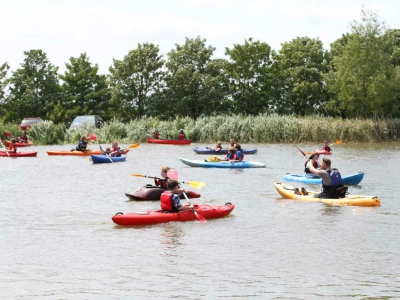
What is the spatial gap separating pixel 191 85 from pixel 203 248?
3963 centimetres

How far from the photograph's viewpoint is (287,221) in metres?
14.8

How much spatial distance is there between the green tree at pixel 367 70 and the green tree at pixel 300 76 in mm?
5623

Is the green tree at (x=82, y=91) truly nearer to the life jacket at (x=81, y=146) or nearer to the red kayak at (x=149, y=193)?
the life jacket at (x=81, y=146)

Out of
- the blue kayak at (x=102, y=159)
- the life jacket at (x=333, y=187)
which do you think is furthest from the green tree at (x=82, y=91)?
the life jacket at (x=333, y=187)

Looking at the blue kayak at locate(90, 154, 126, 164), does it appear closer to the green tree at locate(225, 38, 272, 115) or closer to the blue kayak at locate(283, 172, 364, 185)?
the blue kayak at locate(283, 172, 364, 185)

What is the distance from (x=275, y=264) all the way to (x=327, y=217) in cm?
425

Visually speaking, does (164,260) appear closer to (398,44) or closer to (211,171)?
(211,171)

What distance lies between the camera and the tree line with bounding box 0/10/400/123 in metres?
51.6

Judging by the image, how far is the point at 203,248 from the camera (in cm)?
1231

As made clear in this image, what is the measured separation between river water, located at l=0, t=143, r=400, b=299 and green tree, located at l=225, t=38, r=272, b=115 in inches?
1230

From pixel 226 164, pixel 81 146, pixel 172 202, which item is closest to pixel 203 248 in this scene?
A: pixel 172 202

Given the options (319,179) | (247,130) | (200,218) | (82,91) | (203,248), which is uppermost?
(82,91)

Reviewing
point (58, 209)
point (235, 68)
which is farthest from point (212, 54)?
point (58, 209)

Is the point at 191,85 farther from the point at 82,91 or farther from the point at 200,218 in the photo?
the point at 200,218
